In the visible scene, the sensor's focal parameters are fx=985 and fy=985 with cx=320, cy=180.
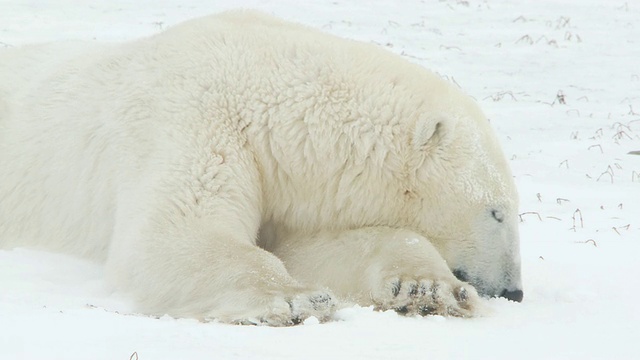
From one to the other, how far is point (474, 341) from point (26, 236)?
259 cm

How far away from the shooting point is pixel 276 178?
418 centimetres

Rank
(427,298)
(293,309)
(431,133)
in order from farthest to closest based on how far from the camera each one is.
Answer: (431,133) → (427,298) → (293,309)

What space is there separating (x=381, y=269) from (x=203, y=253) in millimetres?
705

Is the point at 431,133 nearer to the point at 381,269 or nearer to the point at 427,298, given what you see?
the point at 381,269

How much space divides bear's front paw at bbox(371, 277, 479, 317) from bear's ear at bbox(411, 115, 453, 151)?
697 millimetres

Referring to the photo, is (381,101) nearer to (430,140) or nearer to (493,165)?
(430,140)

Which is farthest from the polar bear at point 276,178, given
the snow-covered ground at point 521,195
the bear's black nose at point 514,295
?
the snow-covered ground at point 521,195

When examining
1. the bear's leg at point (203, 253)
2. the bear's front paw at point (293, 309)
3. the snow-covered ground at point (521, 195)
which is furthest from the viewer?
the bear's leg at point (203, 253)

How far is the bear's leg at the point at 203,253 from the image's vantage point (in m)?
3.34

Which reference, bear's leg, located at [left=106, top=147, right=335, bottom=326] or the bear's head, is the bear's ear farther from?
bear's leg, located at [left=106, top=147, right=335, bottom=326]

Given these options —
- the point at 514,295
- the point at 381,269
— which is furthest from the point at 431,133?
the point at 514,295

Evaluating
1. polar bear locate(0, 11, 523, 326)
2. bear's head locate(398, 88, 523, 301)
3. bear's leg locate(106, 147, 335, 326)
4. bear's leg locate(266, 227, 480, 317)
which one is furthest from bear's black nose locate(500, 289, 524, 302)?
bear's leg locate(106, 147, 335, 326)

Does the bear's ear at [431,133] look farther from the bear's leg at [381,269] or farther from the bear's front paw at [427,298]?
the bear's front paw at [427,298]

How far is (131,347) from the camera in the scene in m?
2.55
